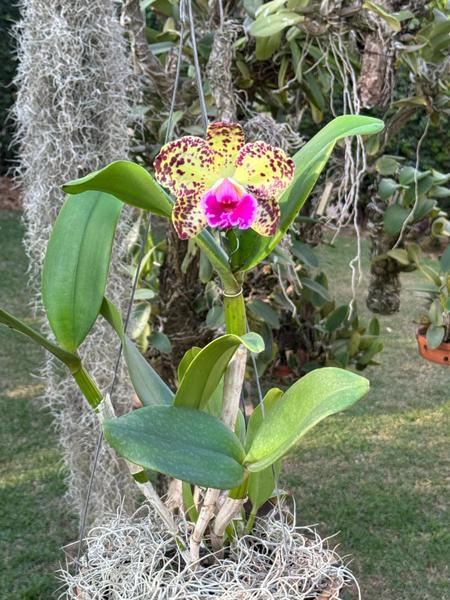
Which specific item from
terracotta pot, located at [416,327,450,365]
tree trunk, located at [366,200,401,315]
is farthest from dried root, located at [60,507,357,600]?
terracotta pot, located at [416,327,450,365]

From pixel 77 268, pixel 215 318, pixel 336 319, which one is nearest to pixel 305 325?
pixel 336 319

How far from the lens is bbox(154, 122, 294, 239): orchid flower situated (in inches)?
20.7

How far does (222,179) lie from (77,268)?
6.6 inches

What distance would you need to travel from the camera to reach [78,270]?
0.63 m

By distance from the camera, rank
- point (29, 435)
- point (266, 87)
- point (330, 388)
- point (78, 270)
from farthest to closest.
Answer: point (29, 435) → point (266, 87) → point (78, 270) → point (330, 388)

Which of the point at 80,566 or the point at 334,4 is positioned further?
the point at 334,4

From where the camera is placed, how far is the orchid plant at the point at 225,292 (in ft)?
1.64

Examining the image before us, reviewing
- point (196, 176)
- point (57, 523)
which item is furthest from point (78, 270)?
point (57, 523)

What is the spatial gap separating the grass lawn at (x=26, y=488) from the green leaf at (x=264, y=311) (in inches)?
25.8

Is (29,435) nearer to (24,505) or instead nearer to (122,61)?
(24,505)

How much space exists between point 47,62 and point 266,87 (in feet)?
2.04

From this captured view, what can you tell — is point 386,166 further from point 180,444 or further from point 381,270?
point 180,444

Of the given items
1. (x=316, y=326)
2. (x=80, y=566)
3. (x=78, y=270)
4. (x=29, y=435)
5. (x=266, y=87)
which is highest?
(x=78, y=270)

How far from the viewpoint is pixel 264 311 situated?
5.78 ft
